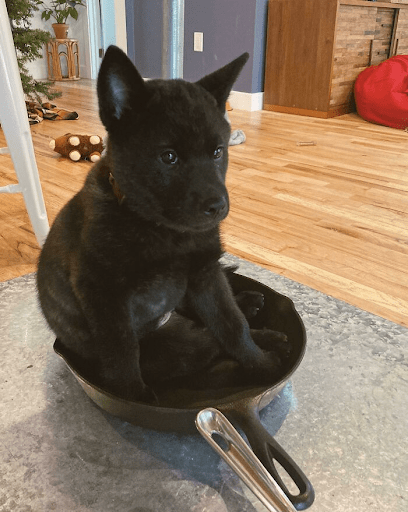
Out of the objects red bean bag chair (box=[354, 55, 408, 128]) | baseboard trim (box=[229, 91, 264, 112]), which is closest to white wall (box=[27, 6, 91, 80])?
baseboard trim (box=[229, 91, 264, 112])

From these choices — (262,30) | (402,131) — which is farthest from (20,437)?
(262,30)

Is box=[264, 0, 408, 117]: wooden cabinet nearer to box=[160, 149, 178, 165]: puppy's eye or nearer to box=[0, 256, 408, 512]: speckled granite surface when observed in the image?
box=[0, 256, 408, 512]: speckled granite surface

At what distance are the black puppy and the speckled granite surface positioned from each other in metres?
0.08

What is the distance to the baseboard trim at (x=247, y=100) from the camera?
3709 mm

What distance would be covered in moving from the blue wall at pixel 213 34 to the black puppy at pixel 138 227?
2984 mm

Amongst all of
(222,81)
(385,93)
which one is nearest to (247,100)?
(385,93)

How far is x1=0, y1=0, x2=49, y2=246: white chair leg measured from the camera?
116 cm

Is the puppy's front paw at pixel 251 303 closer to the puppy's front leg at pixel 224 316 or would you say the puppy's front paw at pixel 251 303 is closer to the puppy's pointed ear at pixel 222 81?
the puppy's front leg at pixel 224 316

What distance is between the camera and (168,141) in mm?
672

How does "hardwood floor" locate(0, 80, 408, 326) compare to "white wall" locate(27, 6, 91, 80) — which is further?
Result: "white wall" locate(27, 6, 91, 80)

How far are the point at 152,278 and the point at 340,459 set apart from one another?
391 millimetres

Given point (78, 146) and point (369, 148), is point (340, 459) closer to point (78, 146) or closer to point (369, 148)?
point (78, 146)

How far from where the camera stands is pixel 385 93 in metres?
3.28

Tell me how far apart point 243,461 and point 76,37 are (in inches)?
234
